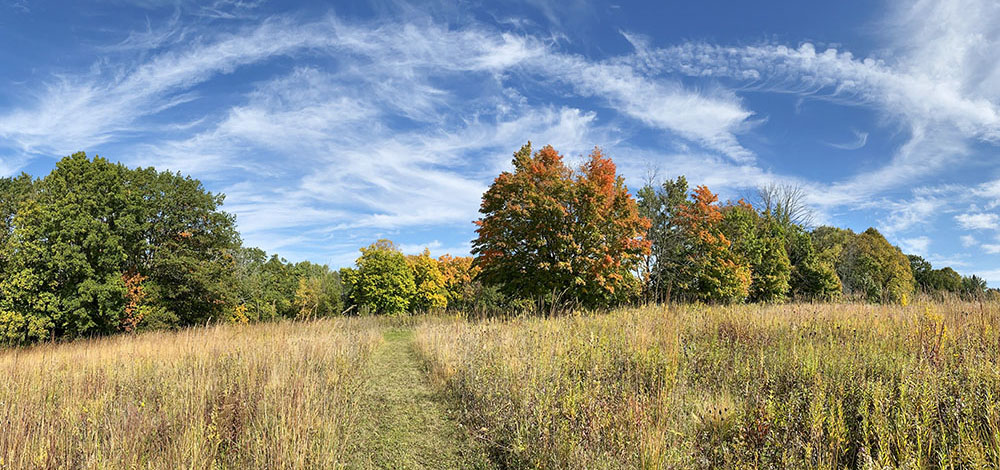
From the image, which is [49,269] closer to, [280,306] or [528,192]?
[280,306]

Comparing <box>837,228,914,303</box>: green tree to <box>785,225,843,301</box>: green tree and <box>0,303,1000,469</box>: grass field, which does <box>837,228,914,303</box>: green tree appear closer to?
<box>785,225,843,301</box>: green tree

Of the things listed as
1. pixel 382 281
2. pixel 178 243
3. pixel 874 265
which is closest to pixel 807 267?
pixel 874 265

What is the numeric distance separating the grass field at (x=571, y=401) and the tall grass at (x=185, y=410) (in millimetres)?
33

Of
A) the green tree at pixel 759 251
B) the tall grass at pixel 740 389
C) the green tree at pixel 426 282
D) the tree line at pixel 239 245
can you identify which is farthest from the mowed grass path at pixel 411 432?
the green tree at pixel 426 282

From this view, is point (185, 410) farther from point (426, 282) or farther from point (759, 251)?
point (426, 282)

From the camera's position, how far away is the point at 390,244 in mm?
47719

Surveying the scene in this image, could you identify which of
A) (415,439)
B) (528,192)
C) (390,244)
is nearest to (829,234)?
(528,192)

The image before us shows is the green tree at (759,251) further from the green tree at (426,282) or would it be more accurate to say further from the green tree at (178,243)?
the green tree at (178,243)

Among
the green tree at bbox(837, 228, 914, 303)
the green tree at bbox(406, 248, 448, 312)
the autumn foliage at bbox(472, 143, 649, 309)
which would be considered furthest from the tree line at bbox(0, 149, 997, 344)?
the green tree at bbox(406, 248, 448, 312)

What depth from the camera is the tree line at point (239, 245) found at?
728 inches

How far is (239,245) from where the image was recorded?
30.7m

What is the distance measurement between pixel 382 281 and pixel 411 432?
1567 inches

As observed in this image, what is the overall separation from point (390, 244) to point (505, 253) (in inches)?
1221

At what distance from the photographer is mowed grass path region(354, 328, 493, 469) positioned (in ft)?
15.8
